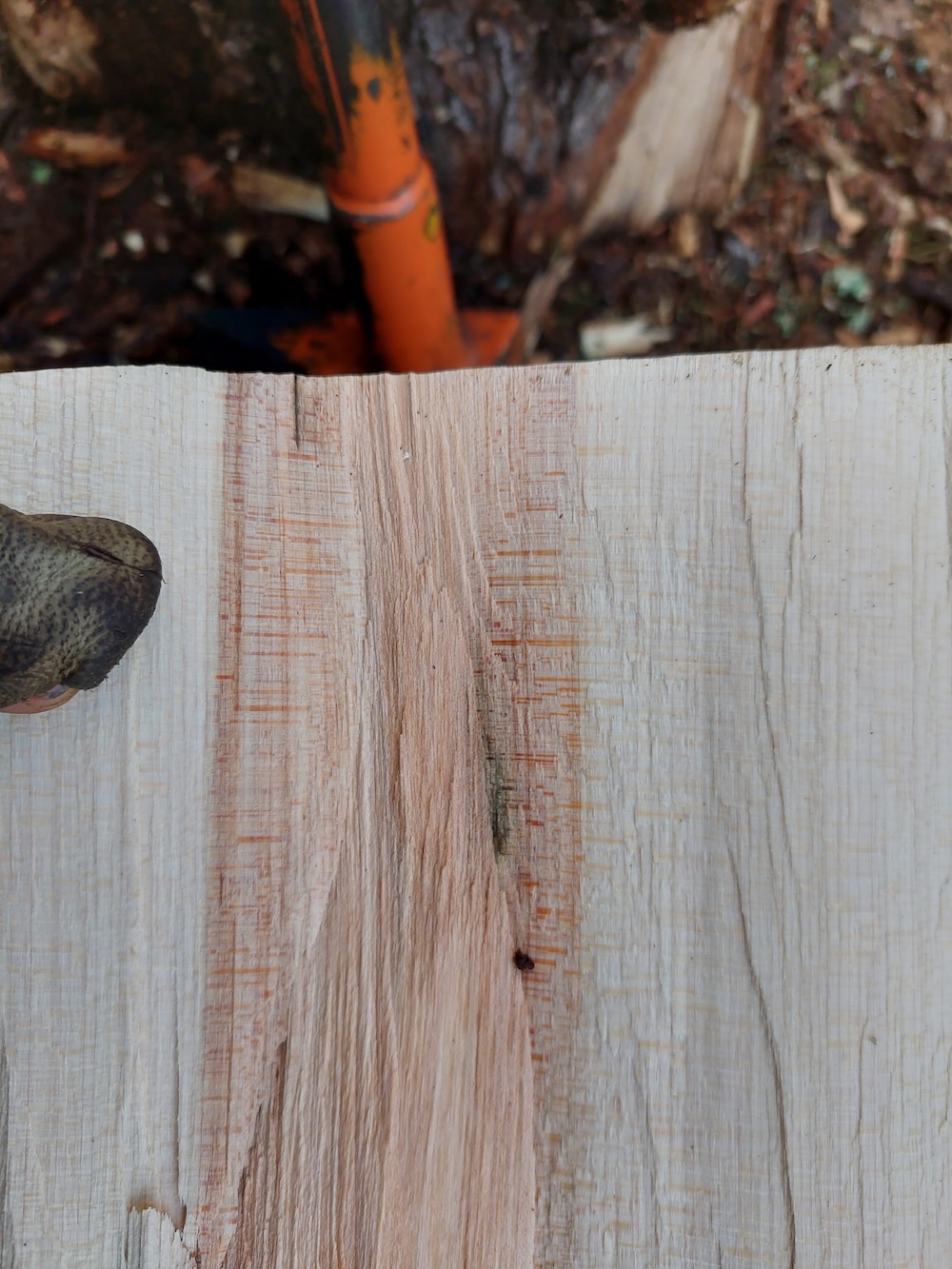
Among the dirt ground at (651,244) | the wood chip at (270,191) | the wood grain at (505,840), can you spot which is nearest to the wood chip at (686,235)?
the dirt ground at (651,244)

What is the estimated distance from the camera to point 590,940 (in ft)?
2.27

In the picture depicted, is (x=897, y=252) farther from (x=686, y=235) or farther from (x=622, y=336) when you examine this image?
(x=622, y=336)

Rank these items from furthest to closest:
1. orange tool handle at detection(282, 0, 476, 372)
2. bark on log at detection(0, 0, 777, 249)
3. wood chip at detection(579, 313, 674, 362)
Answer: wood chip at detection(579, 313, 674, 362) < bark on log at detection(0, 0, 777, 249) < orange tool handle at detection(282, 0, 476, 372)

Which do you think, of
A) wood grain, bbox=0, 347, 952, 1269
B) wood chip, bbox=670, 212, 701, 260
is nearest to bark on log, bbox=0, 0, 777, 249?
wood chip, bbox=670, 212, 701, 260

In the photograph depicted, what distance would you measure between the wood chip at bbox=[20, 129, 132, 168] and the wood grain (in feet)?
2.66

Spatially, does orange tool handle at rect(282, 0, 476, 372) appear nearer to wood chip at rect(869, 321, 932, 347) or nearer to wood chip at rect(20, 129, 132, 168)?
wood chip at rect(20, 129, 132, 168)

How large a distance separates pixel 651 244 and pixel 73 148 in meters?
0.88

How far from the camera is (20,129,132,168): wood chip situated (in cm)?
129

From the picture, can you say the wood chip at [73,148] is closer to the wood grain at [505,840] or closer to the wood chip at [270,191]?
the wood chip at [270,191]

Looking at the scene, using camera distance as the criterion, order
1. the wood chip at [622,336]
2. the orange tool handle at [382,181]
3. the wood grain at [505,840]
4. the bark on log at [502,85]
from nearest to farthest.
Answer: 1. the wood grain at [505,840]
2. the orange tool handle at [382,181]
3. the bark on log at [502,85]
4. the wood chip at [622,336]

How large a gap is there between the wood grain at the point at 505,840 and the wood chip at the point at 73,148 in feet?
2.66

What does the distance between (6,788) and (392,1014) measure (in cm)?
36

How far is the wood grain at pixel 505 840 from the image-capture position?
66cm

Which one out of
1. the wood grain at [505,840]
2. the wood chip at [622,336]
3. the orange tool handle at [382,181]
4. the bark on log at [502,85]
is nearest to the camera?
the wood grain at [505,840]
